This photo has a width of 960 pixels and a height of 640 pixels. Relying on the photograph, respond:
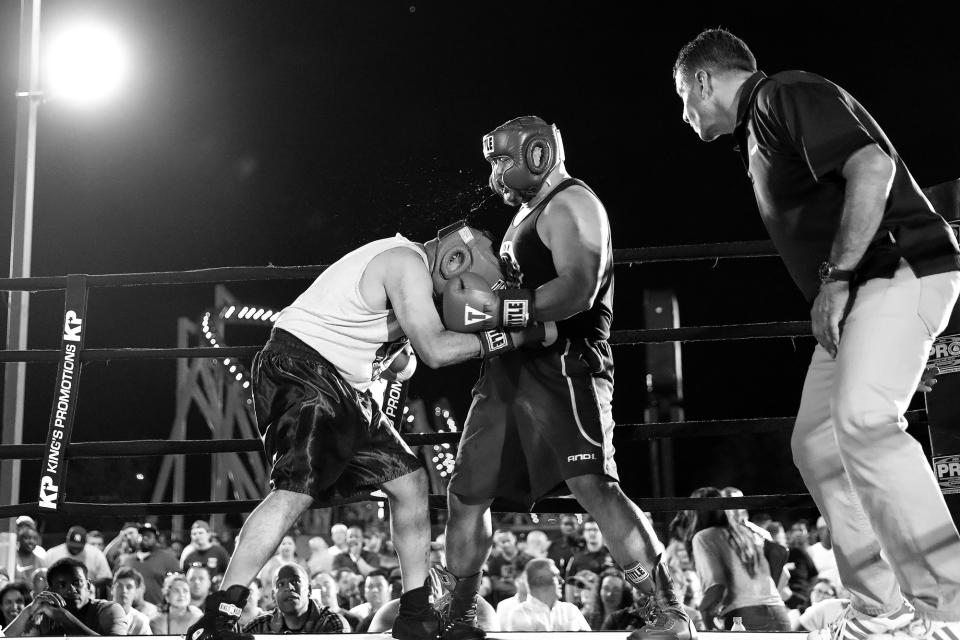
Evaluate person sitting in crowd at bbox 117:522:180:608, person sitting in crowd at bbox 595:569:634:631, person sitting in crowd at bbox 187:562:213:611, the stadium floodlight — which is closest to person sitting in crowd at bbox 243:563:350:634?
person sitting in crowd at bbox 187:562:213:611

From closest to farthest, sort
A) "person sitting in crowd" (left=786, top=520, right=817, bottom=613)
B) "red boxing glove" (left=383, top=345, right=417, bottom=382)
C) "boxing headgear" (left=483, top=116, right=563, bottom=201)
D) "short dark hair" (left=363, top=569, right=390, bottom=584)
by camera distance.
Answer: "boxing headgear" (left=483, top=116, right=563, bottom=201) < "red boxing glove" (left=383, top=345, right=417, bottom=382) < "person sitting in crowd" (left=786, top=520, right=817, bottom=613) < "short dark hair" (left=363, top=569, right=390, bottom=584)

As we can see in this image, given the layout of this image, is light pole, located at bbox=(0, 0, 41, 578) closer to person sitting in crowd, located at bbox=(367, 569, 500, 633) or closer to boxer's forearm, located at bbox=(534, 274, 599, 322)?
person sitting in crowd, located at bbox=(367, 569, 500, 633)

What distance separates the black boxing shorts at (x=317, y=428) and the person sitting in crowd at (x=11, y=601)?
3123mm

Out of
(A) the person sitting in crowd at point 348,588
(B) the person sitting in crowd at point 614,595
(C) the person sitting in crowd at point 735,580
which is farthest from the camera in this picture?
(A) the person sitting in crowd at point 348,588

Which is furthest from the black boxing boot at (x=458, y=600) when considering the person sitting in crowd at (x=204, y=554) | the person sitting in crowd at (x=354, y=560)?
the person sitting in crowd at (x=204, y=554)

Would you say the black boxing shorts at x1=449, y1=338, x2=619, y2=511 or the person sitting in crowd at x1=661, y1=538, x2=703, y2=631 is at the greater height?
the black boxing shorts at x1=449, y1=338, x2=619, y2=511

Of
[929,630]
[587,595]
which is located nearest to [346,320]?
[929,630]

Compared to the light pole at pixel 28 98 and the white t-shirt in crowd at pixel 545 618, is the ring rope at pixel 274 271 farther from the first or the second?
the white t-shirt in crowd at pixel 545 618

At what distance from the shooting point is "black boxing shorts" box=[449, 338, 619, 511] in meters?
3.20

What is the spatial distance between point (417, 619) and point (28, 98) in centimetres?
531

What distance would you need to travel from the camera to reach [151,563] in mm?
7703

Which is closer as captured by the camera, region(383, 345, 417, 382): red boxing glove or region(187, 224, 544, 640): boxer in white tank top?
region(187, 224, 544, 640): boxer in white tank top

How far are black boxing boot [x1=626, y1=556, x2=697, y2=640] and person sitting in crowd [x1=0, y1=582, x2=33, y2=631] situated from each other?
4.02 m

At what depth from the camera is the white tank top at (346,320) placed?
3340 mm
